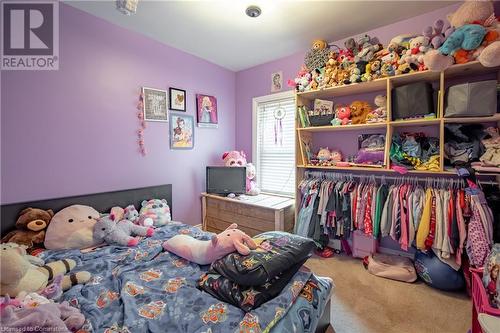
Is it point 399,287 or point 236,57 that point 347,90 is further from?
point 399,287

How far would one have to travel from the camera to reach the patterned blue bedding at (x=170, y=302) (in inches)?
41.3

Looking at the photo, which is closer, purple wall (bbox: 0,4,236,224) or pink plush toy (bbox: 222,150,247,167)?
purple wall (bbox: 0,4,236,224)

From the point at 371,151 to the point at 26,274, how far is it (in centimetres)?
282

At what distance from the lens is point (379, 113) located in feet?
7.30

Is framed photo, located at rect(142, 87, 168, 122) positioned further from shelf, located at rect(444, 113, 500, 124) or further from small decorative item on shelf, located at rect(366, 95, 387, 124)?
shelf, located at rect(444, 113, 500, 124)

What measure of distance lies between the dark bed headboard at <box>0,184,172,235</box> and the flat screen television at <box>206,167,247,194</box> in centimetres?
55

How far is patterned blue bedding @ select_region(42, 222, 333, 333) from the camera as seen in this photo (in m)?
1.05

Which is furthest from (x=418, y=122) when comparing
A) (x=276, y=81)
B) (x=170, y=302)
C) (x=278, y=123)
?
(x=170, y=302)

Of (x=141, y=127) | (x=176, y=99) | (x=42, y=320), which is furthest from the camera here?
(x=176, y=99)

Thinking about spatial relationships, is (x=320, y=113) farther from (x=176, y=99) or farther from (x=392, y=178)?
(x=176, y=99)

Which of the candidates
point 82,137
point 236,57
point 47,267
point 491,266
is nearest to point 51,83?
point 82,137

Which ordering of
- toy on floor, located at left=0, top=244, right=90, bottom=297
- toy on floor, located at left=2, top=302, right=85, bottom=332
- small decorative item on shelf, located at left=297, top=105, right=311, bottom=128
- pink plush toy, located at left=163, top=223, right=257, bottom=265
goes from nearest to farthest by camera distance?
toy on floor, located at left=2, top=302, right=85, bottom=332
toy on floor, located at left=0, top=244, right=90, bottom=297
pink plush toy, located at left=163, top=223, right=257, bottom=265
small decorative item on shelf, located at left=297, top=105, right=311, bottom=128

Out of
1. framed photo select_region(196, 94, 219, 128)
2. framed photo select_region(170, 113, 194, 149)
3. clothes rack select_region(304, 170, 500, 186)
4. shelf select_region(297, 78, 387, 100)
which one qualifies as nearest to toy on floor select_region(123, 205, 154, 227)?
framed photo select_region(170, 113, 194, 149)

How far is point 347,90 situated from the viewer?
8.06ft
